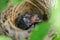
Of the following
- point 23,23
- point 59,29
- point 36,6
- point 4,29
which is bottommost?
point 59,29

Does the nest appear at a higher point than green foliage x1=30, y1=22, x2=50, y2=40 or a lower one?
higher

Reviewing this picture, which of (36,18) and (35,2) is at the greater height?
(35,2)

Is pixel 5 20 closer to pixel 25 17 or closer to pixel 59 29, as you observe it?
pixel 25 17

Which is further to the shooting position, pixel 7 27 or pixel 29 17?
pixel 29 17

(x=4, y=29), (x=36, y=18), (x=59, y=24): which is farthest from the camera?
(x=36, y=18)

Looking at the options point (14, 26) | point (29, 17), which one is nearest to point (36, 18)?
point (29, 17)

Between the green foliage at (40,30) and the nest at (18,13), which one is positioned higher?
the nest at (18,13)

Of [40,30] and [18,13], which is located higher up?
[18,13]

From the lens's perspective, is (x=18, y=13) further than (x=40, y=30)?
Yes

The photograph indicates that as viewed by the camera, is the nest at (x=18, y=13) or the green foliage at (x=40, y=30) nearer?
the green foliage at (x=40, y=30)

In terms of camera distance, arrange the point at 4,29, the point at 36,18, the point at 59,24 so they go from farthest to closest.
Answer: the point at 36,18 → the point at 4,29 → the point at 59,24

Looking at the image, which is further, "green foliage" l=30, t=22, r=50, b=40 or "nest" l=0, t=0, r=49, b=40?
"nest" l=0, t=0, r=49, b=40
